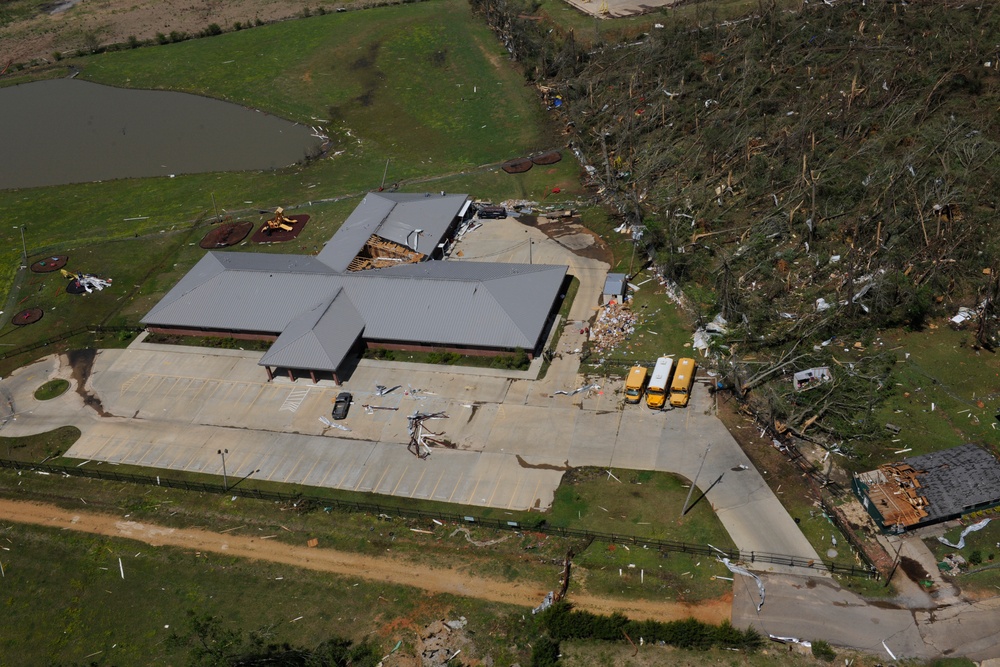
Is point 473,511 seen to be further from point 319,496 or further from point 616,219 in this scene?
point 616,219

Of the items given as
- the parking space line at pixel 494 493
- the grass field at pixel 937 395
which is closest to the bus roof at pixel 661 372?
the parking space line at pixel 494 493

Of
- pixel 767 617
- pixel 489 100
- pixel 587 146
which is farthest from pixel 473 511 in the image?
pixel 489 100

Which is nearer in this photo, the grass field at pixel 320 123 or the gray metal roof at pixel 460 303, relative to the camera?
the gray metal roof at pixel 460 303

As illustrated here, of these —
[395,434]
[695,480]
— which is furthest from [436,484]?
[695,480]

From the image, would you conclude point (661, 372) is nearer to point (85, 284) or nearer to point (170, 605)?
point (170, 605)

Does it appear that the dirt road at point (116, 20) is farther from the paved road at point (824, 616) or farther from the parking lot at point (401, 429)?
the paved road at point (824, 616)

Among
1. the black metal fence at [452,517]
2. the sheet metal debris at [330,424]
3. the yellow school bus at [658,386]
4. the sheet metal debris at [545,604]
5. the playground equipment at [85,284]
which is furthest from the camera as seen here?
the playground equipment at [85,284]

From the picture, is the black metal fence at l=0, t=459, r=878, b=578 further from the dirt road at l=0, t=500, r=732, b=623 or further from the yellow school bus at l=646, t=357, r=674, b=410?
the yellow school bus at l=646, t=357, r=674, b=410
